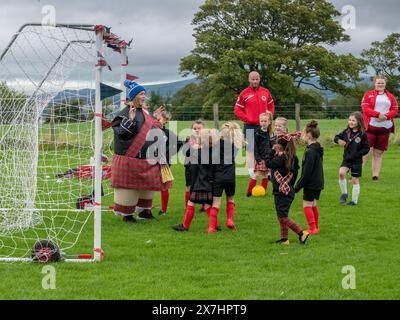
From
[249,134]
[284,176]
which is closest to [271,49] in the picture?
[249,134]

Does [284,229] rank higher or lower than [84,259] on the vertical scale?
higher

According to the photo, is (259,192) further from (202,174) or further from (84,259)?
(84,259)

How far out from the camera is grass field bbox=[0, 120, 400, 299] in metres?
5.75

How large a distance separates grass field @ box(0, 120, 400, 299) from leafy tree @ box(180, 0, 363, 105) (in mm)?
35456

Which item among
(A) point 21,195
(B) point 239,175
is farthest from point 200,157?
(B) point 239,175

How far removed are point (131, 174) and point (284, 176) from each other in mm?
2254

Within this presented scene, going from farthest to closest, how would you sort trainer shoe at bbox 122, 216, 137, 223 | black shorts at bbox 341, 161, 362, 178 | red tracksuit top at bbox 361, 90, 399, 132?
red tracksuit top at bbox 361, 90, 399, 132
black shorts at bbox 341, 161, 362, 178
trainer shoe at bbox 122, 216, 137, 223

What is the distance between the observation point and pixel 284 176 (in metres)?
8.04

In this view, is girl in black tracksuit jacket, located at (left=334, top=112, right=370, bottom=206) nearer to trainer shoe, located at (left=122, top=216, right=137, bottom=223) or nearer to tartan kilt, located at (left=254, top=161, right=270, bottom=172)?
tartan kilt, located at (left=254, top=161, right=270, bottom=172)

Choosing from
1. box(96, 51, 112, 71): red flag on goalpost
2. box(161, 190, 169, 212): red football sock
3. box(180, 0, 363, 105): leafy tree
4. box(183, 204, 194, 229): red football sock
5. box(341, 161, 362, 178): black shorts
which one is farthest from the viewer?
box(180, 0, 363, 105): leafy tree

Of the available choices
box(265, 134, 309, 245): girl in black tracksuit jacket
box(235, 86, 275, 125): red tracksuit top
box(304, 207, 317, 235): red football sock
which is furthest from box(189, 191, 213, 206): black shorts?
box(235, 86, 275, 125): red tracksuit top

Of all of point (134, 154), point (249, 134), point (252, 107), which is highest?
point (252, 107)

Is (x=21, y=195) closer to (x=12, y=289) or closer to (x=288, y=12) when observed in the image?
(x=12, y=289)

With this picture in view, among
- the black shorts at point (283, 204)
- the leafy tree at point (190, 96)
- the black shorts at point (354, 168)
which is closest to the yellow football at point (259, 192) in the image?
the black shorts at point (354, 168)
